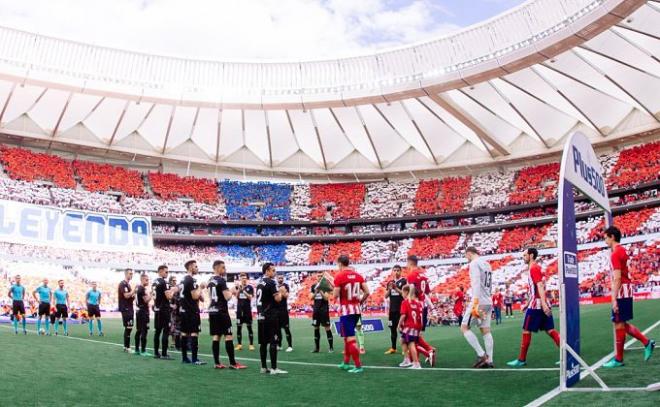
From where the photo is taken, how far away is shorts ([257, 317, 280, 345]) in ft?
33.4

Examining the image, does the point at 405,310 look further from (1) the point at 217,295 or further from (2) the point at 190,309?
(2) the point at 190,309

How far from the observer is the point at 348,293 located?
1062 centimetres

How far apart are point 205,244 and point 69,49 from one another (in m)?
19.9

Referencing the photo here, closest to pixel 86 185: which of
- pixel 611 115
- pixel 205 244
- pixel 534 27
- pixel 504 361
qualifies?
pixel 205 244

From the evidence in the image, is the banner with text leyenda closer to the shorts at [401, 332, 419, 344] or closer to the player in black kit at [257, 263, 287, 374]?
the player in black kit at [257, 263, 287, 374]

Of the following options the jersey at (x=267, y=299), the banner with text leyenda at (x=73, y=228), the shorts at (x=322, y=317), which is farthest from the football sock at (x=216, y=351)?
the banner with text leyenda at (x=73, y=228)

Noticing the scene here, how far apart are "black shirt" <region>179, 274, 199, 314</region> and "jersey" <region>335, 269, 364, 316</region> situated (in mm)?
2933

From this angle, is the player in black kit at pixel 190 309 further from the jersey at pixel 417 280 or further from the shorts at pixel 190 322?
the jersey at pixel 417 280

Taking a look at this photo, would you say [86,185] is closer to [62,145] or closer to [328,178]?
[62,145]

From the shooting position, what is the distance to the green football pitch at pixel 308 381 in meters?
7.22

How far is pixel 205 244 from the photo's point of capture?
52562 millimetres

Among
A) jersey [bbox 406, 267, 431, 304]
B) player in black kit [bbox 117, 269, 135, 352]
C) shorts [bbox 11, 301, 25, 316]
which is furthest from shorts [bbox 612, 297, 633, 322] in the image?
shorts [bbox 11, 301, 25, 316]

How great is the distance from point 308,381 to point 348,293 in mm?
1903

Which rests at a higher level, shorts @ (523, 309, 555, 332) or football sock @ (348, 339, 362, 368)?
shorts @ (523, 309, 555, 332)
